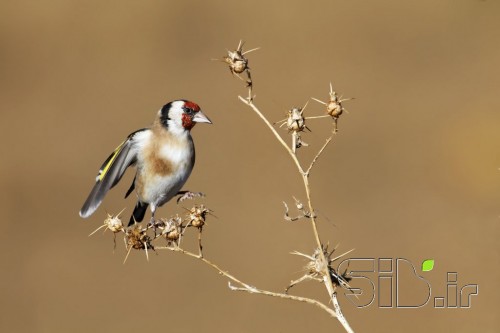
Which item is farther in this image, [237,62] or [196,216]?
[196,216]

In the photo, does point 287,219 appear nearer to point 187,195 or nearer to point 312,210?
point 312,210

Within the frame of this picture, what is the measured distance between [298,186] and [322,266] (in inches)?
388

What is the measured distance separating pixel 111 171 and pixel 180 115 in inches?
23.1

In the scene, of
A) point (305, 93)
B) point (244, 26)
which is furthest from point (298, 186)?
point (244, 26)

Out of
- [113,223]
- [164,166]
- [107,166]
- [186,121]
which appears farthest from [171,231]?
[186,121]

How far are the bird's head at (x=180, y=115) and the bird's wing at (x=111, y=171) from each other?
0.47 ft

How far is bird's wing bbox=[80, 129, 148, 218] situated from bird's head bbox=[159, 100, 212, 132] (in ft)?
0.47

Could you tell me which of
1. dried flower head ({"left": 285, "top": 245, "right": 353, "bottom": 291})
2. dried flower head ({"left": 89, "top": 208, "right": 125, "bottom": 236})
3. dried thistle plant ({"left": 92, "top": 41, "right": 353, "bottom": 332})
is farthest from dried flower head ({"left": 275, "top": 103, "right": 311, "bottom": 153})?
dried flower head ({"left": 89, "top": 208, "right": 125, "bottom": 236})

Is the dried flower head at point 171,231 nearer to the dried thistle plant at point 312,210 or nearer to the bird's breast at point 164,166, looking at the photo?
the dried thistle plant at point 312,210

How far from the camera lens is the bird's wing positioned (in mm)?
3574

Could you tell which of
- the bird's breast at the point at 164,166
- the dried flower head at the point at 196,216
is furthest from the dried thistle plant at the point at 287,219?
the bird's breast at the point at 164,166

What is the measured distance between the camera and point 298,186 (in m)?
12.3

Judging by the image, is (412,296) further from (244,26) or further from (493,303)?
(244,26)

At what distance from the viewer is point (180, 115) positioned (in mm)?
4309
